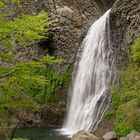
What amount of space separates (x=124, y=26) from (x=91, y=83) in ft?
13.9

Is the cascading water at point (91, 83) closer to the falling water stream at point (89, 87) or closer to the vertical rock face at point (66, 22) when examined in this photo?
the falling water stream at point (89, 87)

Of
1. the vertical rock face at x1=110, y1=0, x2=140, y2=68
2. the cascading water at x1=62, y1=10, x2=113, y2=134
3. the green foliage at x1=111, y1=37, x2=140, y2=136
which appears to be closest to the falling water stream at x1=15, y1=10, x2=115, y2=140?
the cascading water at x1=62, y1=10, x2=113, y2=134

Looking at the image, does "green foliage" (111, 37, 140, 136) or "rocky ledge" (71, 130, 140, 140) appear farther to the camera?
"green foliage" (111, 37, 140, 136)

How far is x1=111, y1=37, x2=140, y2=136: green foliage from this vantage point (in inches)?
609

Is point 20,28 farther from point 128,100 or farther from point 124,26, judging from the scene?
point 124,26

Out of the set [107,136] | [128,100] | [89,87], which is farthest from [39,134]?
[107,136]

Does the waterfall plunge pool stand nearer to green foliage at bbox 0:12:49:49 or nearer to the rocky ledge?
the rocky ledge

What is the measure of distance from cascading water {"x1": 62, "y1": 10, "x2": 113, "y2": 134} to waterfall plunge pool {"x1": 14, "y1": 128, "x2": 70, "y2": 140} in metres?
0.94

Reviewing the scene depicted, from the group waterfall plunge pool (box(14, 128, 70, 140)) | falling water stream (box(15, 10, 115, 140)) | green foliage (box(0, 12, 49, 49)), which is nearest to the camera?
green foliage (box(0, 12, 49, 49))

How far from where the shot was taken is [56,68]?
1163 inches

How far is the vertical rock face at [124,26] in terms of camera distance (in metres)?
21.7

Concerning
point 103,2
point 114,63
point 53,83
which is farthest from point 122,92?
point 103,2

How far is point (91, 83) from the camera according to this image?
23.8 meters

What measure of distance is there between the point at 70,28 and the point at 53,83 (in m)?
5.64
